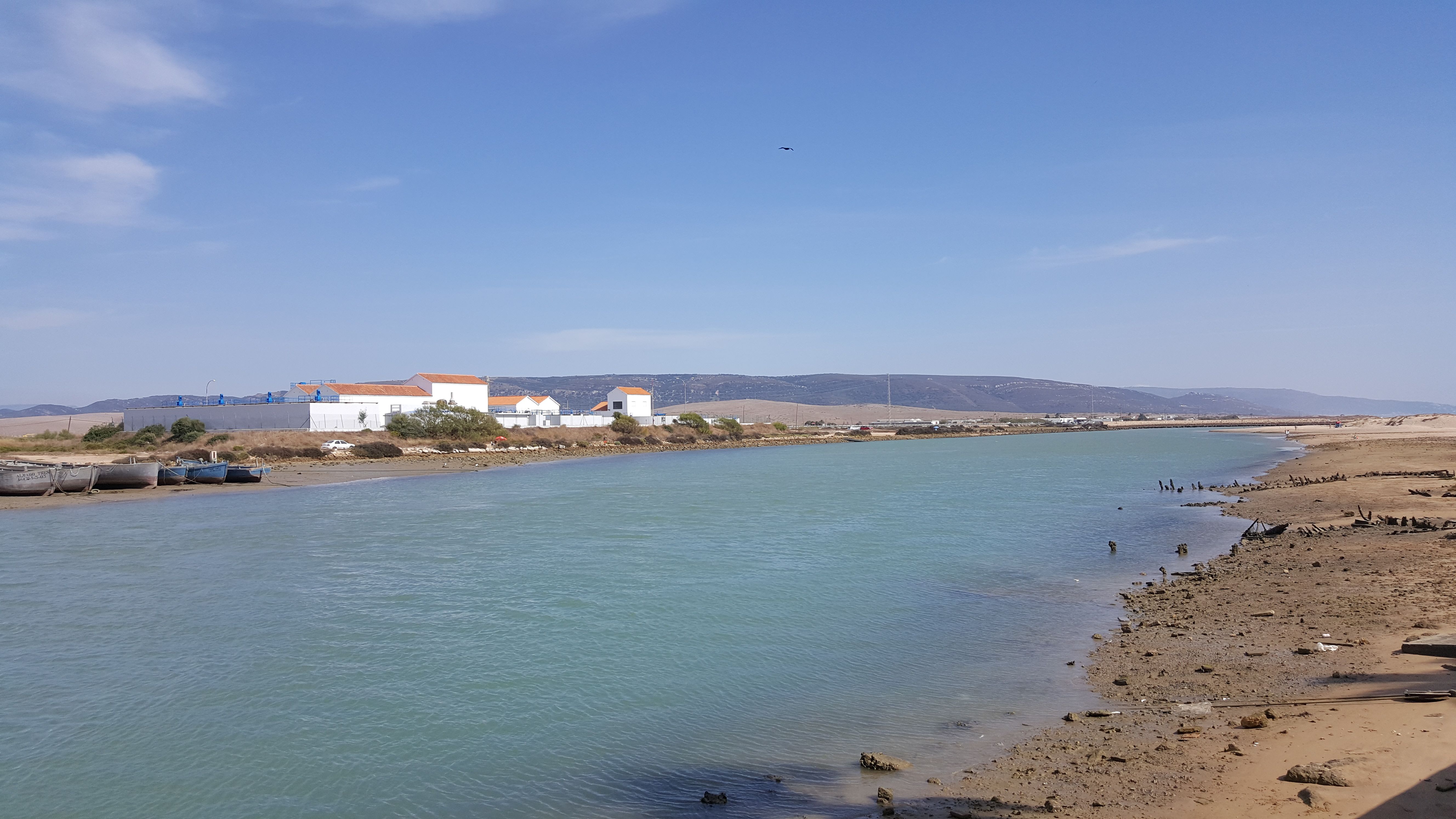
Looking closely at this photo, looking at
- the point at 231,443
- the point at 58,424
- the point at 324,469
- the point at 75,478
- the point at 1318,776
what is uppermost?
the point at 58,424

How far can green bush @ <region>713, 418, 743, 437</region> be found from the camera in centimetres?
9938

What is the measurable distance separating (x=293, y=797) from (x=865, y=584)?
10788 millimetres

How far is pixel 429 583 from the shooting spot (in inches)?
662

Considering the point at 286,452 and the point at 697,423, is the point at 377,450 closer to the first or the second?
the point at 286,452

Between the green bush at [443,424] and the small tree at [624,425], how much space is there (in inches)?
578

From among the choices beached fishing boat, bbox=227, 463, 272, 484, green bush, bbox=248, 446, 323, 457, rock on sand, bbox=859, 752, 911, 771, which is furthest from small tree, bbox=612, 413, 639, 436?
rock on sand, bbox=859, 752, 911, 771

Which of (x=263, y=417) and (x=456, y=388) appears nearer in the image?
(x=263, y=417)

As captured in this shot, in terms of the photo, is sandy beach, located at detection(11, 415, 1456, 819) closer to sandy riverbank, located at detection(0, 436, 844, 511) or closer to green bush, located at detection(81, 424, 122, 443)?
sandy riverbank, located at detection(0, 436, 844, 511)

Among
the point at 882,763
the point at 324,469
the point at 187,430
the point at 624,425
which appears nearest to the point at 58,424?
the point at 187,430

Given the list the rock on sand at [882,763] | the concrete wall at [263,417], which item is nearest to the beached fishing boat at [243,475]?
the concrete wall at [263,417]

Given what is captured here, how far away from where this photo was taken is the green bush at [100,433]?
182 feet

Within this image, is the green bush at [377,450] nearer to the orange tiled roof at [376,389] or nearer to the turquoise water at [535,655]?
the orange tiled roof at [376,389]

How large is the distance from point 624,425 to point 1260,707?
253 feet

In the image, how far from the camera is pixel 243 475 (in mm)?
40219
